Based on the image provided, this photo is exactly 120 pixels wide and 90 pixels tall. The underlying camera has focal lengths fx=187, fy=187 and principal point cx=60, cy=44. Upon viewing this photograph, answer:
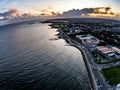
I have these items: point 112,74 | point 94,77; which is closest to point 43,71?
point 94,77

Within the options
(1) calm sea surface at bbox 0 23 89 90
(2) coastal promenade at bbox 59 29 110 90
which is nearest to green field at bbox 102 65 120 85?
(2) coastal promenade at bbox 59 29 110 90

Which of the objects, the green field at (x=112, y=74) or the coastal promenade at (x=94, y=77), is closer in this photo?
the coastal promenade at (x=94, y=77)

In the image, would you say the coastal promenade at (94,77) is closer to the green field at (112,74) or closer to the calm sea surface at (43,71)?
the green field at (112,74)

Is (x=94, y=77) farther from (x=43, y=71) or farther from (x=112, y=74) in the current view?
(x=43, y=71)

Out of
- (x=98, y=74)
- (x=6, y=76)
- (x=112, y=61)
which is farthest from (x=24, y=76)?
(x=112, y=61)

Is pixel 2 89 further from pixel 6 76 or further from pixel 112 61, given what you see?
pixel 112 61

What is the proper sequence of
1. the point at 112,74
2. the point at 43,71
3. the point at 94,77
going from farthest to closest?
the point at 43,71 → the point at 112,74 → the point at 94,77

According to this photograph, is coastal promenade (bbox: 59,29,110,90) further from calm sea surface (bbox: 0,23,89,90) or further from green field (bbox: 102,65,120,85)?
calm sea surface (bbox: 0,23,89,90)

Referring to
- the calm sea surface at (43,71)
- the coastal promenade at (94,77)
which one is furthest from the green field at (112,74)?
the calm sea surface at (43,71)
